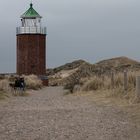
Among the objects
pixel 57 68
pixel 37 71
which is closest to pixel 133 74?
pixel 37 71

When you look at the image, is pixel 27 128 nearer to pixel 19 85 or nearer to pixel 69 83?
pixel 19 85

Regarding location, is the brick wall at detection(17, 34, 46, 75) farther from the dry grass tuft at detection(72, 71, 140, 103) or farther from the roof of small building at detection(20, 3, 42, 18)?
the dry grass tuft at detection(72, 71, 140, 103)

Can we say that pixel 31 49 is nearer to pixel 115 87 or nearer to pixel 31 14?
pixel 31 14

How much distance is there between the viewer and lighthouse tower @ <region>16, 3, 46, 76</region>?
171ft

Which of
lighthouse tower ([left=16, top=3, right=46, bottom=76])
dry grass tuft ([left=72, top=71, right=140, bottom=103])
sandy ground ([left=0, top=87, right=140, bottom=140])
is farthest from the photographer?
lighthouse tower ([left=16, top=3, right=46, bottom=76])

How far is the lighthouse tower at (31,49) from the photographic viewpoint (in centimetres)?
5219

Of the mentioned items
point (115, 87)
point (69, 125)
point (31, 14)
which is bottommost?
point (69, 125)

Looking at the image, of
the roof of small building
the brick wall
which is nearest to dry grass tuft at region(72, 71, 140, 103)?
the brick wall

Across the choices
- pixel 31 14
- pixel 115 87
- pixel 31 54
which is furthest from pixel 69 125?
pixel 31 14

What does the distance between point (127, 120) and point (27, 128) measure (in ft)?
10.3

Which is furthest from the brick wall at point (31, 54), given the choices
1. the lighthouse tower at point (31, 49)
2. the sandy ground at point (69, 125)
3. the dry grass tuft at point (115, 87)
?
the sandy ground at point (69, 125)

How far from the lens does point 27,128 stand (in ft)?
42.6

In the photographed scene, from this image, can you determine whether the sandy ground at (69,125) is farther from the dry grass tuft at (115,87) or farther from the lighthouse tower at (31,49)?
the lighthouse tower at (31,49)

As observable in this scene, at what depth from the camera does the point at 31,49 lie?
52.2 meters
